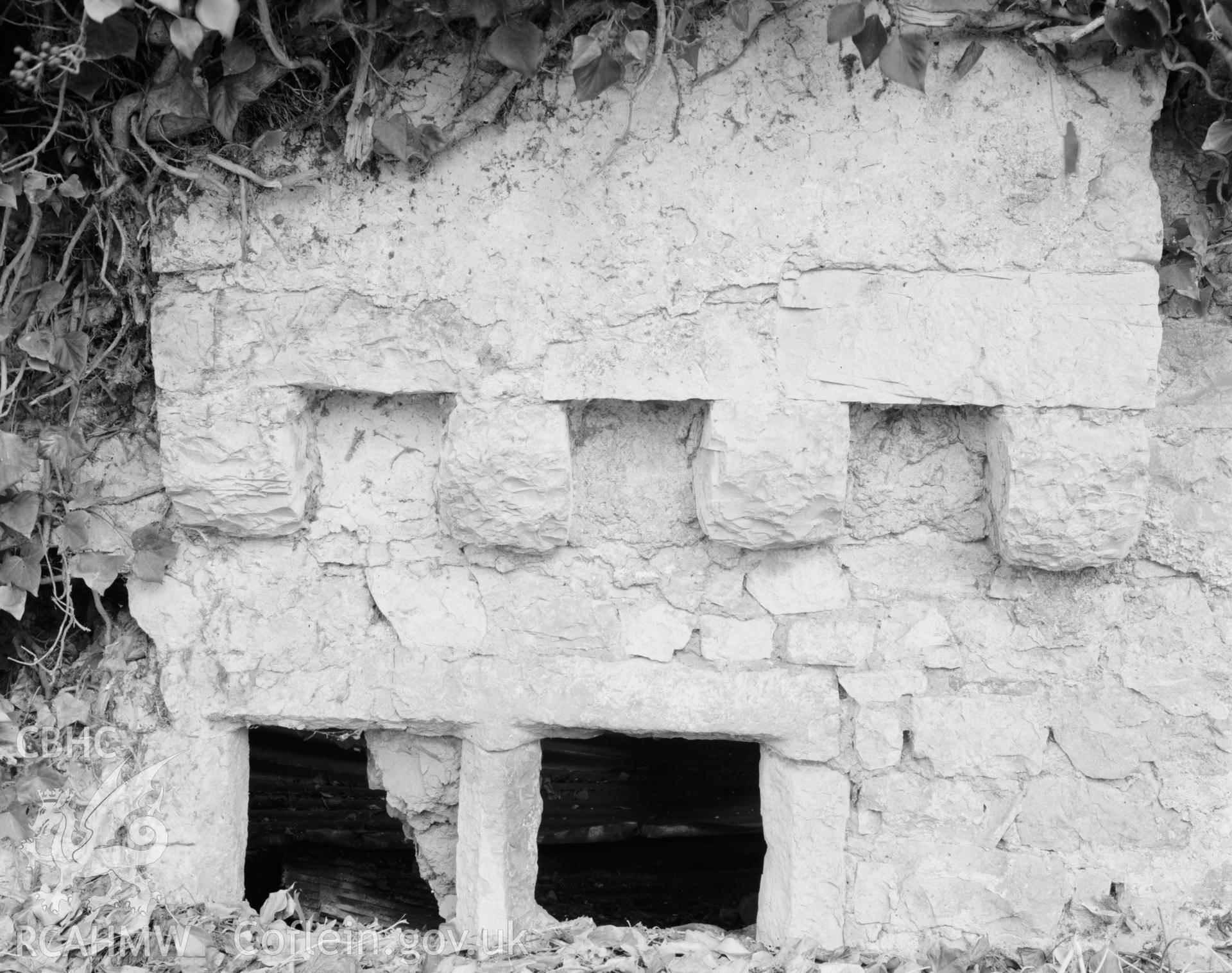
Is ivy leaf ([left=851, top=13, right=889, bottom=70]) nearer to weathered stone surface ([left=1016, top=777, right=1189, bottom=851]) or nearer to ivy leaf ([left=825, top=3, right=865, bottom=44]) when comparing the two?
ivy leaf ([left=825, top=3, right=865, bottom=44])

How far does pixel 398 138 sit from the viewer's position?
6.63ft

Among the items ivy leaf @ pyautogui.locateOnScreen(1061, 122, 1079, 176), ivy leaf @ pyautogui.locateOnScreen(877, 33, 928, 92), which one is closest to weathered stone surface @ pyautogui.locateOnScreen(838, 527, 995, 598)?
Answer: ivy leaf @ pyautogui.locateOnScreen(1061, 122, 1079, 176)

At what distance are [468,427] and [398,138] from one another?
55cm

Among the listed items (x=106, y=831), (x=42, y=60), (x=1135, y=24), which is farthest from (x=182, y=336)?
(x=1135, y=24)

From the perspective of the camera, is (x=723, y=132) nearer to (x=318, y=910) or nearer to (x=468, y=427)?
(x=468, y=427)

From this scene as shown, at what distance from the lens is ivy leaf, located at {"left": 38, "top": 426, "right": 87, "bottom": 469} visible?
2.22 metres

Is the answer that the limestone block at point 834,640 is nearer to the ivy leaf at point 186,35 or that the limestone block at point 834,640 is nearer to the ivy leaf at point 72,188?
the ivy leaf at point 186,35

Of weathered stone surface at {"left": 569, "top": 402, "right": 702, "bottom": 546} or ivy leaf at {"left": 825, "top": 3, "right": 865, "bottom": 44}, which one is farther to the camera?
weathered stone surface at {"left": 569, "top": 402, "right": 702, "bottom": 546}

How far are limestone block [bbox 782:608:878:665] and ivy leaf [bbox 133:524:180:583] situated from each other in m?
1.32

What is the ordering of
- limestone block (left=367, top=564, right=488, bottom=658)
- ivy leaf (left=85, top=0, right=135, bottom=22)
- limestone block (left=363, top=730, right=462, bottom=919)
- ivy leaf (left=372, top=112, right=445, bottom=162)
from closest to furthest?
1. ivy leaf (left=85, top=0, right=135, bottom=22)
2. ivy leaf (left=372, top=112, right=445, bottom=162)
3. limestone block (left=367, top=564, right=488, bottom=658)
4. limestone block (left=363, top=730, right=462, bottom=919)

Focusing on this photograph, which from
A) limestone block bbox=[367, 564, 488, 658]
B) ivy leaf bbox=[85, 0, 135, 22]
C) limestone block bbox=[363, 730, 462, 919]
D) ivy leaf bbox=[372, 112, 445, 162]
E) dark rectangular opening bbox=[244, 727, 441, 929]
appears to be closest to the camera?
ivy leaf bbox=[85, 0, 135, 22]

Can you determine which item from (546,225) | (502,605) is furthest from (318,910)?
(546,225)

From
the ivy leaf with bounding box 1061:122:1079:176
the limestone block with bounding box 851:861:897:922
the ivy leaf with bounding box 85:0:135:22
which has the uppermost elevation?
the ivy leaf with bounding box 85:0:135:22

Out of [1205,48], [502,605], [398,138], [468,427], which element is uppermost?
[1205,48]
